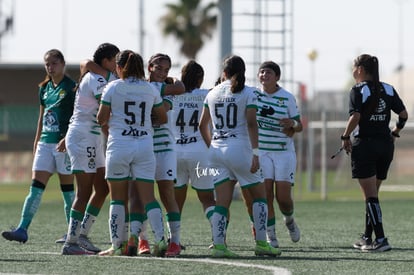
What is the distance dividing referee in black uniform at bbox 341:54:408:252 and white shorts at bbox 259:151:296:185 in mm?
789

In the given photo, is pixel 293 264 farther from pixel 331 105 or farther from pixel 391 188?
pixel 331 105

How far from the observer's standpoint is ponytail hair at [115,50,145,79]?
11.8 metres

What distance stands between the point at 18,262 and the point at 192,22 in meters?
57.6

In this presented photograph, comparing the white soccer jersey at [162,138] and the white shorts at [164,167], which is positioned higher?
the white soccer jersey at [162,138]

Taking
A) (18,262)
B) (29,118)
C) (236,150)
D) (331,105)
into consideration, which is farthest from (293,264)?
(29,118)

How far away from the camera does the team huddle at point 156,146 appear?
1187 cm

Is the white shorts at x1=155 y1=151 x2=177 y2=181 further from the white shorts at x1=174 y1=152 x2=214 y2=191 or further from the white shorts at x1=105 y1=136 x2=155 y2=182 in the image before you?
the white shorts at x1=174 y1=152 x2=214 y2=191

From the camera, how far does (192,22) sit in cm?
6875

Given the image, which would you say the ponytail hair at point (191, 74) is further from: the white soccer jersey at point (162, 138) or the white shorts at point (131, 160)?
the white shorts at point (131, 160)

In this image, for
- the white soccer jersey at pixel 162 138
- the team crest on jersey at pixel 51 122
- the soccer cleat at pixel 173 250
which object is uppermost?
the team crest on jersey at pixel 51 122

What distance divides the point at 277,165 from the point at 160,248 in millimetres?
2426

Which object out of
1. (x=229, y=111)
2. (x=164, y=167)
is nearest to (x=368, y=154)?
(x=229, y=111)

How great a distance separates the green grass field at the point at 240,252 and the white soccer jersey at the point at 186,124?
3.78ft

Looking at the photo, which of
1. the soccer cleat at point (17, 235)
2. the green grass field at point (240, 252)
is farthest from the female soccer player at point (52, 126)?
the green grass field at point (240, 252)
